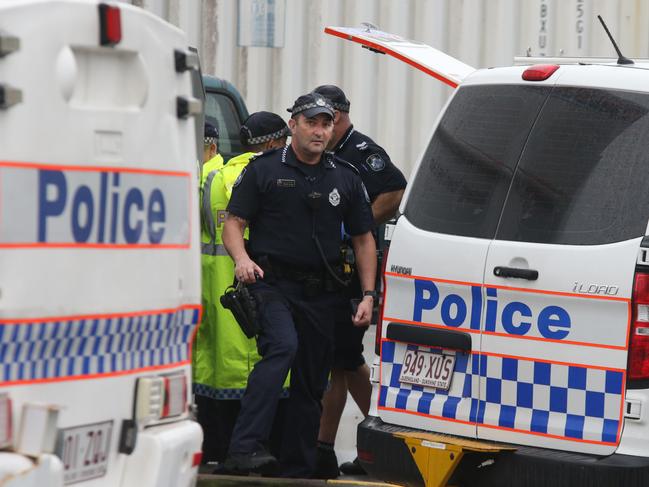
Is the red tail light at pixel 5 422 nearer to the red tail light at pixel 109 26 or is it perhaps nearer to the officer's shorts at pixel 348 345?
the red tail light at pixel 109 26

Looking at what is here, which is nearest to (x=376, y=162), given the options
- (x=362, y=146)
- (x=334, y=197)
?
(x=362, y=146)

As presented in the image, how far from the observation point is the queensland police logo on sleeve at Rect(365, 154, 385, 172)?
700cm

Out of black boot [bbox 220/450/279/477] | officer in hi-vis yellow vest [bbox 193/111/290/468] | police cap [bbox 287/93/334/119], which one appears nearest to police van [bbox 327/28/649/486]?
black boot [bbox 220/450/279/477]

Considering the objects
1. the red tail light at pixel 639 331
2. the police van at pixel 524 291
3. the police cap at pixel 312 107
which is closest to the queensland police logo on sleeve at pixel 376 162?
the police cap at pixel 312 107

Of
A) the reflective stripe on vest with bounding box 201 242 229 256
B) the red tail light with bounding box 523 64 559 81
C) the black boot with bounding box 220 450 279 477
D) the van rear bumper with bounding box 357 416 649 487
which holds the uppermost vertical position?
the red tail light with bounding box 523 64 559 81

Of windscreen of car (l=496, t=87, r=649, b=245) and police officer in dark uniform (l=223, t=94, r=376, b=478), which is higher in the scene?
windscreen of car (l=496, t=87, r=649, b=245)

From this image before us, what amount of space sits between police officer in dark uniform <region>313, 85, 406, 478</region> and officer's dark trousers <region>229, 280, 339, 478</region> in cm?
41

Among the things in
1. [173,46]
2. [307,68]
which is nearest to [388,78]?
[307,68]

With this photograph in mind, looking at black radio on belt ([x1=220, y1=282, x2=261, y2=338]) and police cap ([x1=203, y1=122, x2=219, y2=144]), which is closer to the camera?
black radio on belt ([x1=220, y1=282, x2=261, y2=338])

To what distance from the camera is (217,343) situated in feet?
21.6

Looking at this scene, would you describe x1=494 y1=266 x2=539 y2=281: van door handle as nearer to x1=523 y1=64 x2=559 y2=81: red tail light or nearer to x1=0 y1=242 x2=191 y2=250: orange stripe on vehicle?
x1=523 y1=64 x2=559 y2=81: red tail light

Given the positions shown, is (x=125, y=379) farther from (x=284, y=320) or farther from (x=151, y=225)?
(x=284, y=320)

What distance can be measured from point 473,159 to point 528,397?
88 cm

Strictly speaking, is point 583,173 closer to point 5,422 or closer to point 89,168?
point 89,168
